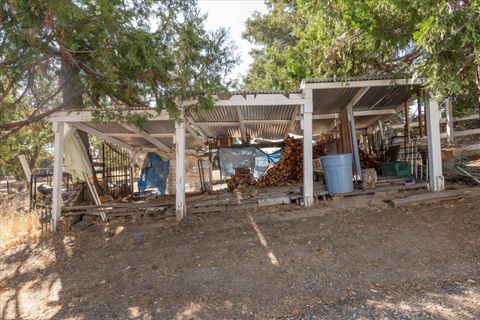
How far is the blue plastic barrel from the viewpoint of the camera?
6.01m

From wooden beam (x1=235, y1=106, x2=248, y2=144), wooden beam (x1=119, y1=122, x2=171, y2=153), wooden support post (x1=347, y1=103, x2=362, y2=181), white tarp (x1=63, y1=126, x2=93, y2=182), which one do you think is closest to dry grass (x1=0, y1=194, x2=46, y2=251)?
white tarp (x1=63, y1=126, x2=93, y2=182)

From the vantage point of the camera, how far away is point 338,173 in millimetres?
6090

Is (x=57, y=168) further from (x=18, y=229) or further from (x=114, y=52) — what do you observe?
(x=114, y=52)

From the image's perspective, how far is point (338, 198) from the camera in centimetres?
616

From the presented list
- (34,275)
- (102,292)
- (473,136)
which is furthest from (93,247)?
(473,136)

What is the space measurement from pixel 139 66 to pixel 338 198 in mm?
4604

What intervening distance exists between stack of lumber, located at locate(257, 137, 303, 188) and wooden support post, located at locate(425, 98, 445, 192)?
11.2 feet

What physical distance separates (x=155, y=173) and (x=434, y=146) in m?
7.56

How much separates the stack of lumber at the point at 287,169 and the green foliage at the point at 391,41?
1880mm

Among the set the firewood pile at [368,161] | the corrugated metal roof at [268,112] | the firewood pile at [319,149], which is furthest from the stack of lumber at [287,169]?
the firewood pile at [368,161]

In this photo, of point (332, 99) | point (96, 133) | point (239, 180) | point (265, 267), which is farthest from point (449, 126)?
point (96, 133)

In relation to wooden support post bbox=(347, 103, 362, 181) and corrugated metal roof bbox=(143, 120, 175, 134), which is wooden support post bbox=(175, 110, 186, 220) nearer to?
corrugated metal roof bbox=(143, 120, 175, 134)

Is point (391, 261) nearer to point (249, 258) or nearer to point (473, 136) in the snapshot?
point (249, 258)

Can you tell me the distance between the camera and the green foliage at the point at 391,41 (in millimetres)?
3725
